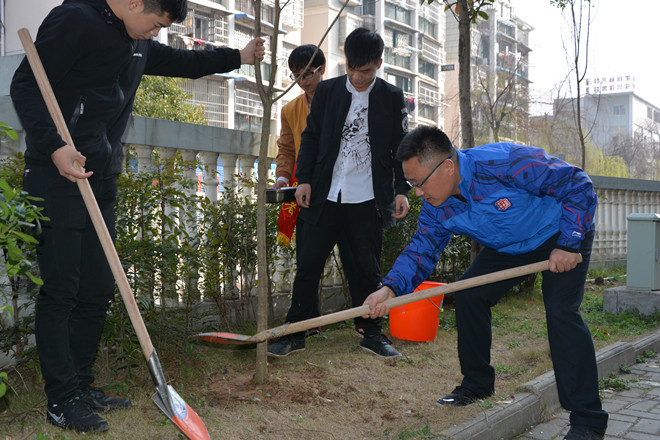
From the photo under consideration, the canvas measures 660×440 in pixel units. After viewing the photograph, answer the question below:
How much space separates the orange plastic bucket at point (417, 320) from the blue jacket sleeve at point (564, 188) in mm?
1821

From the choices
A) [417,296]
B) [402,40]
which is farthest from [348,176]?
[402,40]

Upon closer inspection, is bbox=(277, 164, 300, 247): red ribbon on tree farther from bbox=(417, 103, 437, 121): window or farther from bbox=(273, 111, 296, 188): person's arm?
bbox=(417, 103, 437, 121): window

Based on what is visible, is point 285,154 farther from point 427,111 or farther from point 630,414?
point 427,111

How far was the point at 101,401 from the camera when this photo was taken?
3.34 m

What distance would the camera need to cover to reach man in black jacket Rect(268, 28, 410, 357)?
14.9 feet

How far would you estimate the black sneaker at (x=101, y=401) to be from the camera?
3.28 m

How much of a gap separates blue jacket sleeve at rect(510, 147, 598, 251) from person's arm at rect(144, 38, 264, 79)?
1.68 metres

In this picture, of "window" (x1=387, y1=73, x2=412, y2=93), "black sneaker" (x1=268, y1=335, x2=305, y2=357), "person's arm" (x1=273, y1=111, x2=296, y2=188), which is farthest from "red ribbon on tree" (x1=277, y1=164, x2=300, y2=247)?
"window" (x1=387, y1=73, x2=412, y2=93)

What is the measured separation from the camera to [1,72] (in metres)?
4.70

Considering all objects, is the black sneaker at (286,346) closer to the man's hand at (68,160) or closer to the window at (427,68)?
the man's hand at (68,160)

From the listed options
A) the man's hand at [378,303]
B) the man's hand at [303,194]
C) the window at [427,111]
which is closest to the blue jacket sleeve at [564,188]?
the man's hand at [378,303]

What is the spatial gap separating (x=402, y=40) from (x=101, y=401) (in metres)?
56.8

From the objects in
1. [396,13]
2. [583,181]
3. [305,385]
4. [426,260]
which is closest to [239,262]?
[305,385]

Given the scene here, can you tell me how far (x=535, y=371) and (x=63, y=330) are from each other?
3.12m
